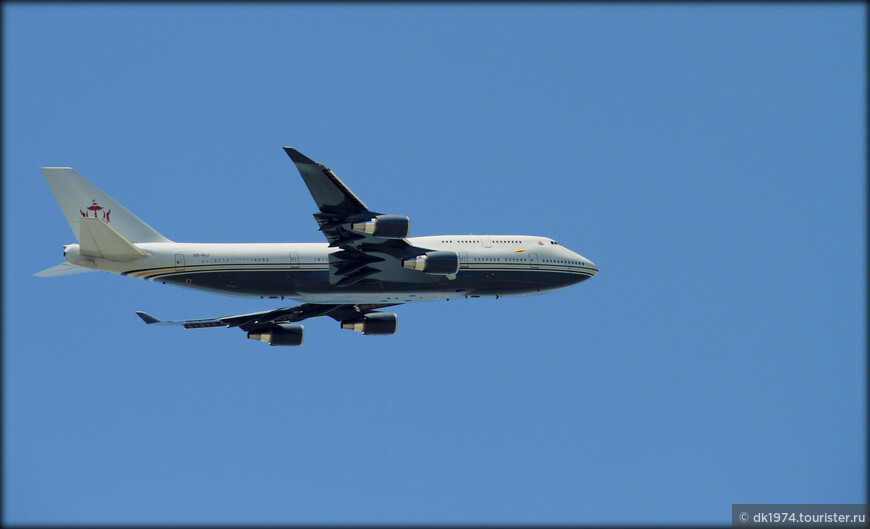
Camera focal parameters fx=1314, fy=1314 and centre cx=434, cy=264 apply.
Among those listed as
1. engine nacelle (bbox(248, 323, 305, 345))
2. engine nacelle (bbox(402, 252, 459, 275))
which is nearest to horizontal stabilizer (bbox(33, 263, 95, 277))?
engine nacelle (bbox(248, 323, 305, 345))

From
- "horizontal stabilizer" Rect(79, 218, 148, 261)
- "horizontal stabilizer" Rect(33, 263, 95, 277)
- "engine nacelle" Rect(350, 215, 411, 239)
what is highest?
"engine nacelle" Rect(350, 215, 411, 239)

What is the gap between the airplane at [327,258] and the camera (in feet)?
189

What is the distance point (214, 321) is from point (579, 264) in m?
18.7

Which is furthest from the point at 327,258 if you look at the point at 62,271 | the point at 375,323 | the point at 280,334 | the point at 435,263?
the point at 62,271

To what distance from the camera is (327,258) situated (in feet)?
201

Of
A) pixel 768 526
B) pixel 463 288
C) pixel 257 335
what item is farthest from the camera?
pixel 257 335

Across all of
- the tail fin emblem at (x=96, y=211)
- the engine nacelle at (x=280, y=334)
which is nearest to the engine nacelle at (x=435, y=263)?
the engine nacelle at (x=280, y=334)

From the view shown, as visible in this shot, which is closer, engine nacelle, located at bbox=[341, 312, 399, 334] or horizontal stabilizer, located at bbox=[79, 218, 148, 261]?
horizontal stabilizer, located at bbox=[79, 218, 148, 261]

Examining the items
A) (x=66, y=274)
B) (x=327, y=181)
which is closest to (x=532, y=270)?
(x=327, y=181)

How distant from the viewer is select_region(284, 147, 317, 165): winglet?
181 ft

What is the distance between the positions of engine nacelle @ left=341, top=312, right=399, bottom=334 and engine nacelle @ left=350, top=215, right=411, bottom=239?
11.2 m

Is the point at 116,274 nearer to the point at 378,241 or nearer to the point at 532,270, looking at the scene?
the point at 378,241

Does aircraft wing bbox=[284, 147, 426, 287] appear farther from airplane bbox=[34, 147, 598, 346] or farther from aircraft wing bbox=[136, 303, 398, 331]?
aircraft wing bbox=[136, 303, 398, 331]

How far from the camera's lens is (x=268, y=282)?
60.1 meters
